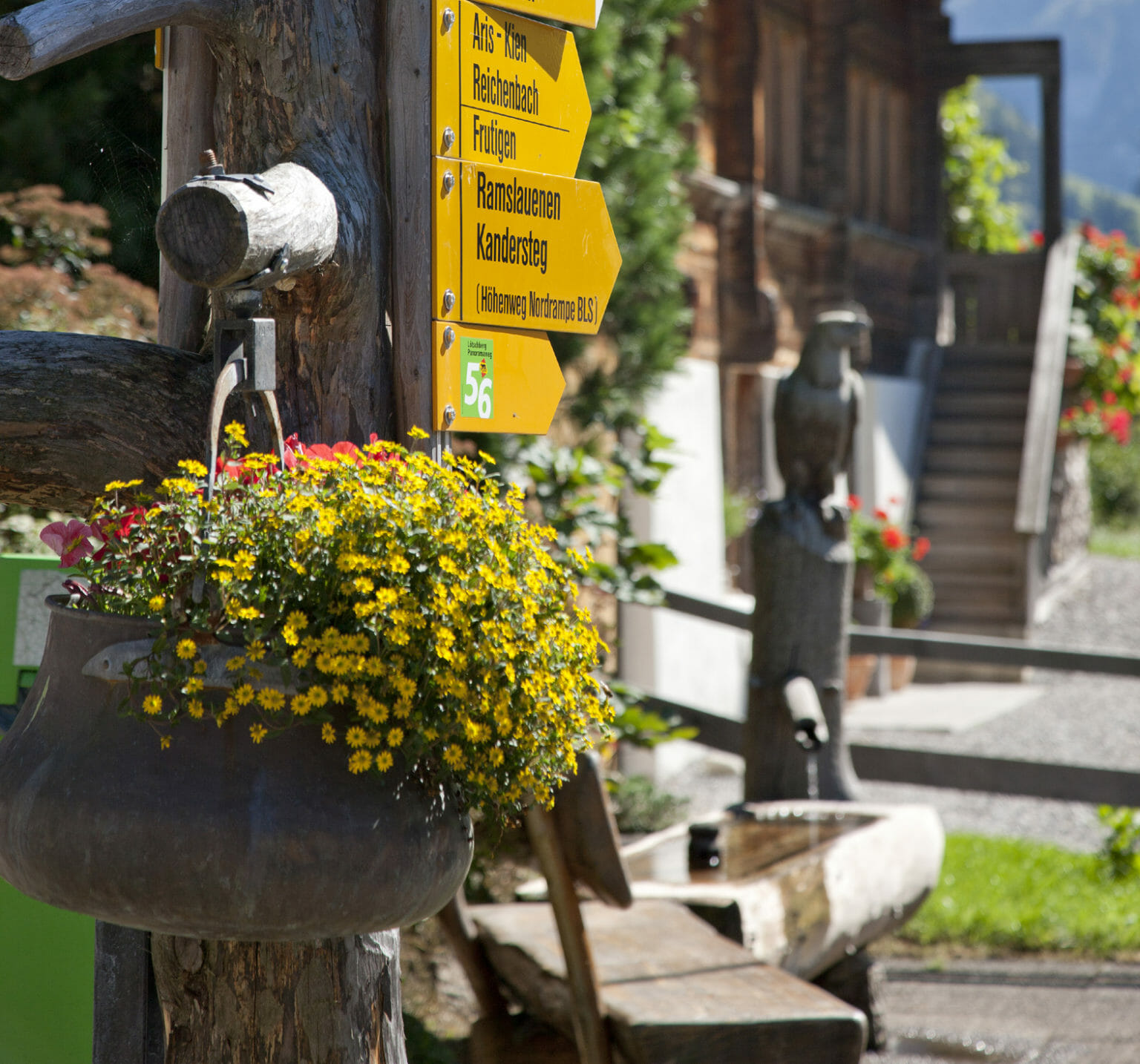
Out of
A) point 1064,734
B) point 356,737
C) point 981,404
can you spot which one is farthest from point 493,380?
point 981,404

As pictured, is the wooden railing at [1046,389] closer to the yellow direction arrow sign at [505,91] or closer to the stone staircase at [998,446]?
the stone staircase at [998,446]

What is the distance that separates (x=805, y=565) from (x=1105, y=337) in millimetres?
9674

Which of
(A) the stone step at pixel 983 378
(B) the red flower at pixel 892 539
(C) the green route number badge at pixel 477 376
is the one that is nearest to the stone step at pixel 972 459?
(A) the stone step at pixel 983 378

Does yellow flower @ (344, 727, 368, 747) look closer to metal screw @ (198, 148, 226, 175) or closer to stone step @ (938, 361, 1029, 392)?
metal screw @ (198, 148, 226, 175)

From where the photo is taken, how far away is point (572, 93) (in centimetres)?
230

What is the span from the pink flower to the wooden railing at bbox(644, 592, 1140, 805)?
3.26 metres

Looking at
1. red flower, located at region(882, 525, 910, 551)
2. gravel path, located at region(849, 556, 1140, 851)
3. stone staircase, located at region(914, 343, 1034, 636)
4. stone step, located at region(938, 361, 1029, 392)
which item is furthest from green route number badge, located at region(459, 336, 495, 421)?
stone step, located at region(938, 361, 1029, 392)

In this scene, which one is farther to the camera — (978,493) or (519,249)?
(978,493)

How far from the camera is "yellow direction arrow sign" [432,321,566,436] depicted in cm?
205

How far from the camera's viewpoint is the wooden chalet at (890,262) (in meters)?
8.88

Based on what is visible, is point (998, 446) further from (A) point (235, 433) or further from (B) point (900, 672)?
(A) point (235, 433)

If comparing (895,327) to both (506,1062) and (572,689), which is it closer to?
(506,1062)

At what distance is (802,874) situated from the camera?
3570 mm

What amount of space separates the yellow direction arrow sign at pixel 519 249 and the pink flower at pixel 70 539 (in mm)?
587
